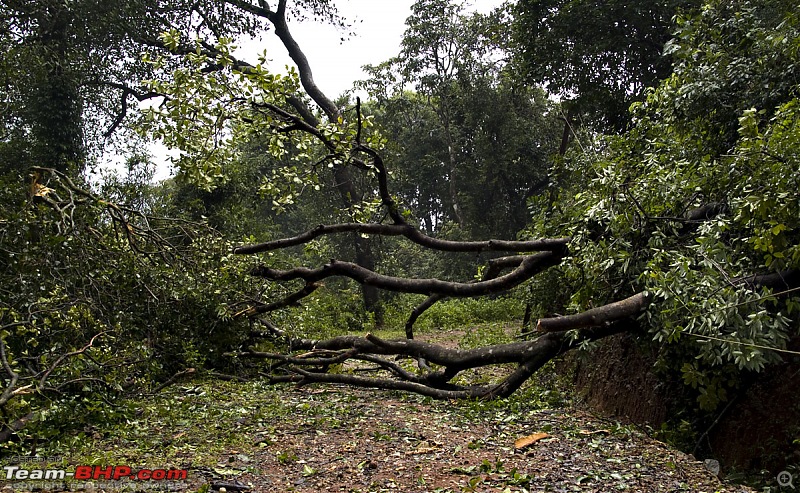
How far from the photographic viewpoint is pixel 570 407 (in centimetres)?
559

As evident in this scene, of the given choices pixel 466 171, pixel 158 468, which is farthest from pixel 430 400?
pixel 466 171

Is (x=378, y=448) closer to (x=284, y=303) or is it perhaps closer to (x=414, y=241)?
(x=414, y=241)

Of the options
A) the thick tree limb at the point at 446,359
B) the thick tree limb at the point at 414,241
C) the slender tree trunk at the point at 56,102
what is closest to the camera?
the thick tree limb at the point at 446,359

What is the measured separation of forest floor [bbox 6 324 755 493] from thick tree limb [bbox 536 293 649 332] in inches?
34.9

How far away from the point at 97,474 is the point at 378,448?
182 centimetres

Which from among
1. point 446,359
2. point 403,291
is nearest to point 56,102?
point 403,291

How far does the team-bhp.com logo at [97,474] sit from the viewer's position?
298cm

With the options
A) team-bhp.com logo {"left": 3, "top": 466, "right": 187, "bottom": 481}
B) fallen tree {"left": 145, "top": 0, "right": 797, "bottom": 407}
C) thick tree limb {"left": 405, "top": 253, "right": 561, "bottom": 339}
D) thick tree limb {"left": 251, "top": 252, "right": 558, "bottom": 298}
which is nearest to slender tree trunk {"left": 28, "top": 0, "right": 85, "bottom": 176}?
fallen tree {"left": 145, "top": 0, "right": 797, "bottom": 407}

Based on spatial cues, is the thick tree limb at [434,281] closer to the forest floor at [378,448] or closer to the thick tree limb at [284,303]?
the thick tree limb at [284,303]

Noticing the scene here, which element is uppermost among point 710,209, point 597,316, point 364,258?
point 364,258

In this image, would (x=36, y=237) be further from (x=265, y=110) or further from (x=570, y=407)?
(x=570, y=407)

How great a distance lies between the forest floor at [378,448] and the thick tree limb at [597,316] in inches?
34.9

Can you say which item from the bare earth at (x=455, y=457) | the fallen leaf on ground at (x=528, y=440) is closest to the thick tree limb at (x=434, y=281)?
the bare earth at (x=455, y=457)

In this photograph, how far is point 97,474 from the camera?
310 centimetres
